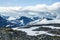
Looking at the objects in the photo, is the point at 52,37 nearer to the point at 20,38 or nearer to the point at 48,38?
the point at 48,38

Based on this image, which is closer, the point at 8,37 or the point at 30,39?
the point at 8,37

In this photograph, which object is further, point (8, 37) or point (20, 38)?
point (20, 38)

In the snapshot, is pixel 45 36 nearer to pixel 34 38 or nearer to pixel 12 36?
pixel 34 38

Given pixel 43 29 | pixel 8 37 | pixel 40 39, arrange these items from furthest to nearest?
1. pixel 43 29
2. pixel 40 39
3. pixel 8 37

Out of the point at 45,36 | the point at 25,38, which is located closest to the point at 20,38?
the point at 25,38

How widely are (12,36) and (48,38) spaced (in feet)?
49.3

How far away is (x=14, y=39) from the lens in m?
101

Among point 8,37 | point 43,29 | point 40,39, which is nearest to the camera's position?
point 8,37

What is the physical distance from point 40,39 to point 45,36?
4.86m

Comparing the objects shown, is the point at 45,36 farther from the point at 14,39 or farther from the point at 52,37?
the point at 14,39

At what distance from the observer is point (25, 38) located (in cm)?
10969

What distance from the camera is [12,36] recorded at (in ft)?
339

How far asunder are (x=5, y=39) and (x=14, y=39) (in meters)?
3.58

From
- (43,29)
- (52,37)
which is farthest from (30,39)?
(43,29)
